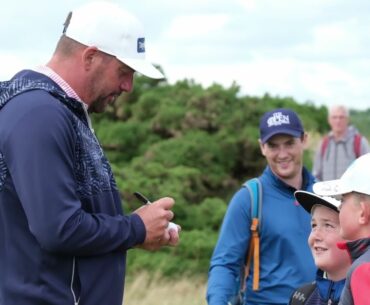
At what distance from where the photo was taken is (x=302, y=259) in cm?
569

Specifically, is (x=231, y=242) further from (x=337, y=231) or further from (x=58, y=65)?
(x=58, y=65)

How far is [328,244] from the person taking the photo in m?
4.87

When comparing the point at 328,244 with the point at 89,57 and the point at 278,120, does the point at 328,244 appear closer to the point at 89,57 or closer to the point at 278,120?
the point at 278,120

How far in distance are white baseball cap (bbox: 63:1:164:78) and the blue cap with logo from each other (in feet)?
6.06

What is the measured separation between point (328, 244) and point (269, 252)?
917 millimetres

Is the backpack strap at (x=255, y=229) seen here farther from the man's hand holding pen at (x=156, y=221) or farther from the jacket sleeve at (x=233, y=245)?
the man's hand holding pen at (x=156, y=221)

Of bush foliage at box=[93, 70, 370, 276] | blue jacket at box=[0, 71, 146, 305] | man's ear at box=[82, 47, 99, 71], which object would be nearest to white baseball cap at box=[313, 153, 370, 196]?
blue jacket at box=[0, 71, 146, 305]

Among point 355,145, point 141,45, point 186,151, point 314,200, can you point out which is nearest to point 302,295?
point 314,200

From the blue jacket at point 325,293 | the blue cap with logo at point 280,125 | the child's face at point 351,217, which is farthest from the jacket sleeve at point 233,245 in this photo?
the child's face at point 351,217

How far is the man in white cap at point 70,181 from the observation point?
12.8 feet

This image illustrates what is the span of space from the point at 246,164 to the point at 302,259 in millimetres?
7402

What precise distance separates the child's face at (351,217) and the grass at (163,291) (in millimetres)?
6045

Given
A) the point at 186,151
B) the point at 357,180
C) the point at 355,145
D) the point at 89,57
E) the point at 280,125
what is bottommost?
the point at 186,151

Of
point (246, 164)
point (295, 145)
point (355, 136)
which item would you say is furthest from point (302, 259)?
point (246, 164)
